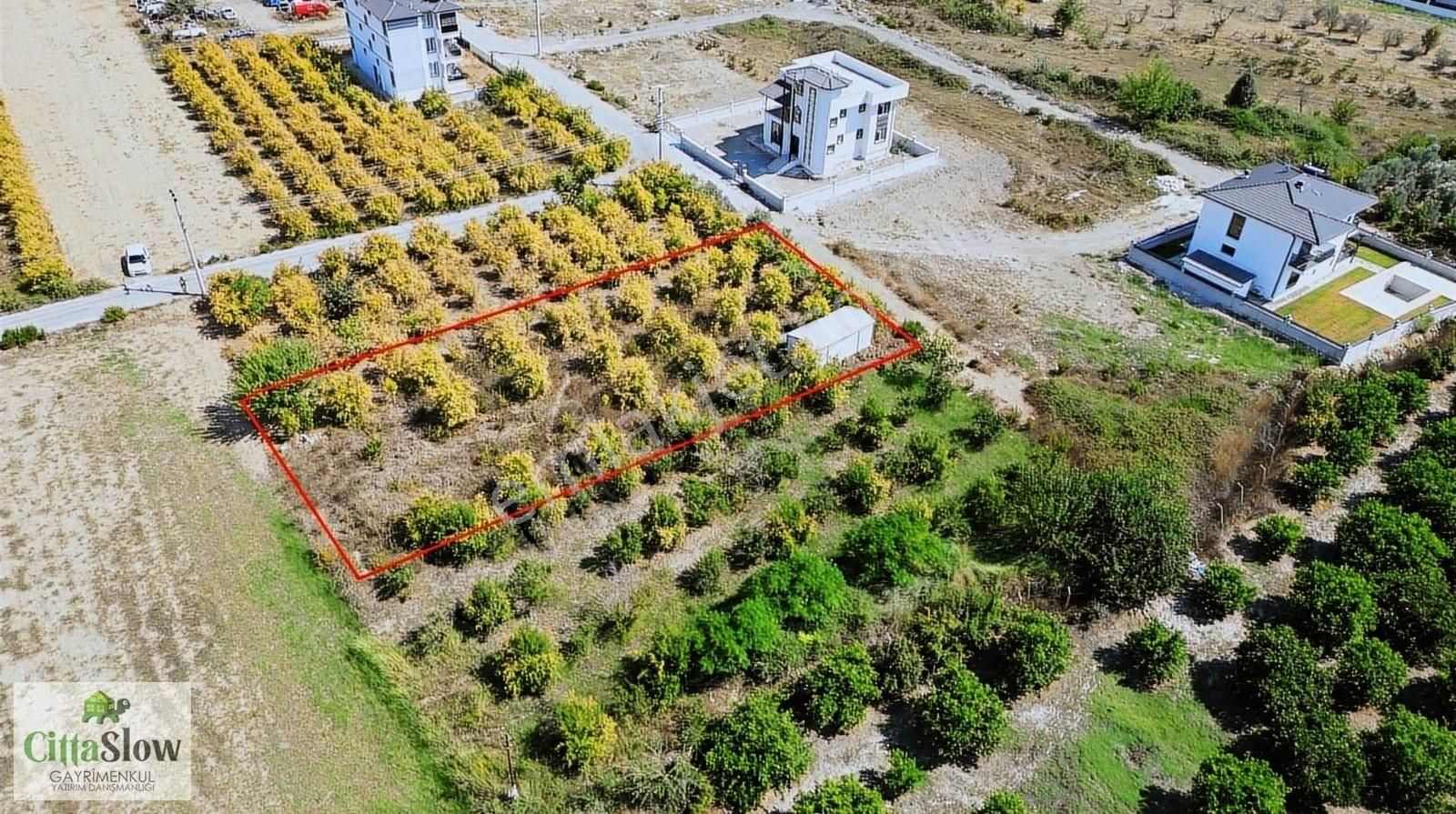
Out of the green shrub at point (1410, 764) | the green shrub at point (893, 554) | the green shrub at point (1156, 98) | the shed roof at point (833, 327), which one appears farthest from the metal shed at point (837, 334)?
the green shrub at point (1156, 98)

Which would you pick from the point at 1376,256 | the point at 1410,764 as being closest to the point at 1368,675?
the point at 1410,764

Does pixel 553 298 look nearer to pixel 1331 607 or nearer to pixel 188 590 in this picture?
pixel 188 590

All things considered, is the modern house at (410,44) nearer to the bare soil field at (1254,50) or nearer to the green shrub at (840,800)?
the bare soil field at (1254,50)

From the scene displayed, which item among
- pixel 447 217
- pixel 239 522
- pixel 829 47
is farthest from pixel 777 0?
pixel 239 522

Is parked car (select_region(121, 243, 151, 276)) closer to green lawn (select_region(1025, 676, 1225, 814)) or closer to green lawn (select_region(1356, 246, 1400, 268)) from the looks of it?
green lawn (select_region(1025, 676, 1225, 814))

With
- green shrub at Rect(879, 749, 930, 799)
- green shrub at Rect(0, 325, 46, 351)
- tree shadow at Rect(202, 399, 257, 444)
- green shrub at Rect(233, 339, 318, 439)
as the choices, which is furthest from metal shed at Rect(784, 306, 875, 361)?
green shrub at Rect(0, 325, 46, 351)

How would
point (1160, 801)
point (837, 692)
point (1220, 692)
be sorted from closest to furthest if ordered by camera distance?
point (1160, 801) → point (837, 692) → point (1220, 692)
